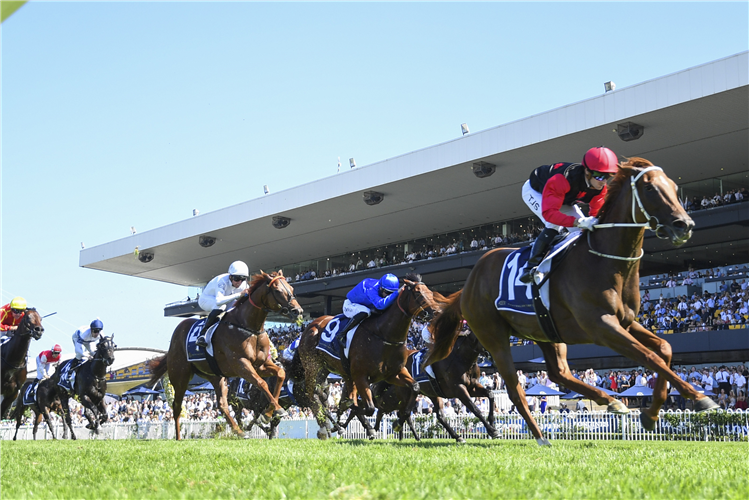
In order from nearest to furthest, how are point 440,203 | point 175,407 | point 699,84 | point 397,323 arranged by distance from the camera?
point 397,323, point 175,407, point 699,84, point 440,203

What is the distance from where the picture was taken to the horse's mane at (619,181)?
6.51 m

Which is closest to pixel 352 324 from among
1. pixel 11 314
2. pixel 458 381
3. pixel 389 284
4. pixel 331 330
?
pixel 331 330

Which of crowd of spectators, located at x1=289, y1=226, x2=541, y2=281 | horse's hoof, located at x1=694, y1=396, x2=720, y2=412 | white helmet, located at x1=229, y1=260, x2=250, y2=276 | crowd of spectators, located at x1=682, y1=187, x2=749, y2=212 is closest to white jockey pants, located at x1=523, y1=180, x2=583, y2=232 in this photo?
horse's hoof, located at x1=694, y1=396, x2=720, y2=412

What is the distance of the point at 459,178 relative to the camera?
108ft

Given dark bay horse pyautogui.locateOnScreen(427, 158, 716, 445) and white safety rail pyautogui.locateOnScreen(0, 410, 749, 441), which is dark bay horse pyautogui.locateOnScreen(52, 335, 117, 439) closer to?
white safety rail pyautogui.locateOnScreen(0, 410, 749, 441)

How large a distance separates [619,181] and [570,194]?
650 mm

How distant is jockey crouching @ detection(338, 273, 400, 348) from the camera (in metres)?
11.3

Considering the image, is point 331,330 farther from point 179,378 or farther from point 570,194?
point 570,194

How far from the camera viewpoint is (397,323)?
10.8m

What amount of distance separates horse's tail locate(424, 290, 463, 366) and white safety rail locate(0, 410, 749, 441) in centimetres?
597

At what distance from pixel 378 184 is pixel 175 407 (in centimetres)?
2250

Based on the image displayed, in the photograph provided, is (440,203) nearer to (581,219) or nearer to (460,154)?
(460,154)

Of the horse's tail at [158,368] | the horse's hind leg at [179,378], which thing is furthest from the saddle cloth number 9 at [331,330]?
the horse's tail at [158,368]

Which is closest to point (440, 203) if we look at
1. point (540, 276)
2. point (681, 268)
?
point (681, 268)
